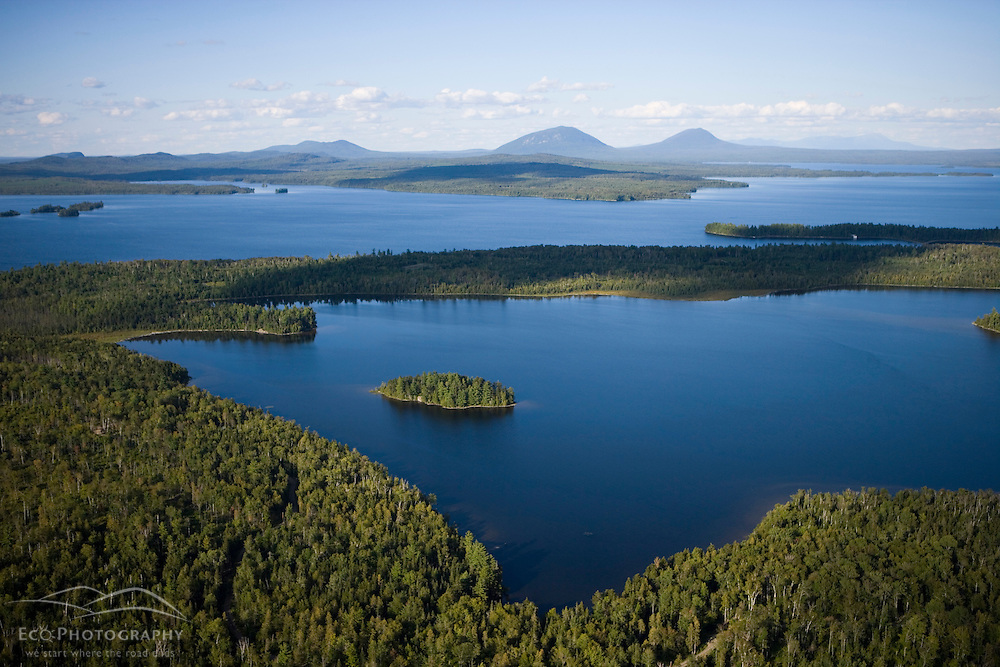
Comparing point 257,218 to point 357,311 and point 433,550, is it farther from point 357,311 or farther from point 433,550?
point 433,550

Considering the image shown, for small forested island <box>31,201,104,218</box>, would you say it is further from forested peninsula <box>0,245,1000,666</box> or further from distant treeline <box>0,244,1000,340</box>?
forested peninsula <box>0,245,1000,666</box>

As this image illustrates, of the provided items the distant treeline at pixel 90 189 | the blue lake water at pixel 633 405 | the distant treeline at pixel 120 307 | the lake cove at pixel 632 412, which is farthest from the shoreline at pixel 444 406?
the distant treeline at pixel 90 189

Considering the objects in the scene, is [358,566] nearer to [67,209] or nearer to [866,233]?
[866,233]

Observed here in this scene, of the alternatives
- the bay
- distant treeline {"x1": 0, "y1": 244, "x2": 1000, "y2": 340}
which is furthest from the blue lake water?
the bay

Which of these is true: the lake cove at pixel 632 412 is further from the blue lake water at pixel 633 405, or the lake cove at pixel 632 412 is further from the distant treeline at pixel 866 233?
the distant treeline at pixel 866 233

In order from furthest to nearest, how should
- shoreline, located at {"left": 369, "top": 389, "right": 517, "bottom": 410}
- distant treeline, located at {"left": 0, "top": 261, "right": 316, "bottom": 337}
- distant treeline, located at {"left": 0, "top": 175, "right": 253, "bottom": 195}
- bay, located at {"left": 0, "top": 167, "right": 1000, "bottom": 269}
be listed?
distant treeline, located at {"left": 0, "top": 175, "right": 253, "bottom": 195} < bay, located at {"left": 0, "top": 167, "right": 1000, "bottom": 269} < distant treeline, located at {"left": 0, "top": 261, "right": 316, "bottom": 337} < shoreline, located at {"left": 369, "top": 389, "right": 517, "bottom": 410}

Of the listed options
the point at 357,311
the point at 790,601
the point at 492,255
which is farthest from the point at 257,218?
the point at 790,601

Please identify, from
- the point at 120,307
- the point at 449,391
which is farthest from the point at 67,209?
the point at 449,391
